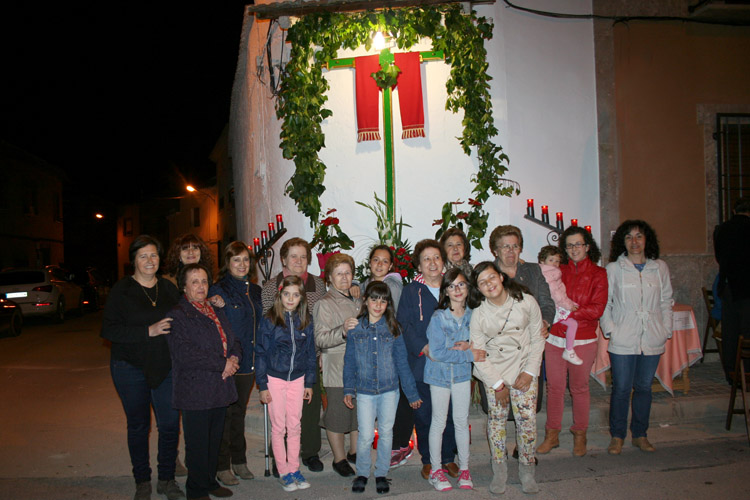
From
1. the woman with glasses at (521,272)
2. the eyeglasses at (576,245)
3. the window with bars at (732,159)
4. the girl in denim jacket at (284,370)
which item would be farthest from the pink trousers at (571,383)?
the window with bars at (732,159)

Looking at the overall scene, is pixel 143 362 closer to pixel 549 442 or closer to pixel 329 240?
pixel 329 240

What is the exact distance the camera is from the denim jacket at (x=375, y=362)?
4.14 m

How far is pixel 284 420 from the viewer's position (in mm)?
4270

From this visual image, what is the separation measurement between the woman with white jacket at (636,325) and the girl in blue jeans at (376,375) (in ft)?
6.53

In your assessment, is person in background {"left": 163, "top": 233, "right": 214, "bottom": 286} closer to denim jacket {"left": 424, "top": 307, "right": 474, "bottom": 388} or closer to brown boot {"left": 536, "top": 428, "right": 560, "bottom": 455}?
denim jacket {"left": 424, "top": 307, "right": 474, "bottom": 388}

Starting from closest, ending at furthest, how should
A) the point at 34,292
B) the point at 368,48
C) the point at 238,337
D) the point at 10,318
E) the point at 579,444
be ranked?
1. the point at 238,337
2. the point at 579,444
3. the point at 368,48
4. the point at 10,318
5. the point at 34,292

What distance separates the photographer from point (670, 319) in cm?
485

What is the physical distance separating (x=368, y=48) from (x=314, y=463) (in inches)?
208

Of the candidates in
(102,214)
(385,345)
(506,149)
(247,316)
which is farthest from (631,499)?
(102,214)

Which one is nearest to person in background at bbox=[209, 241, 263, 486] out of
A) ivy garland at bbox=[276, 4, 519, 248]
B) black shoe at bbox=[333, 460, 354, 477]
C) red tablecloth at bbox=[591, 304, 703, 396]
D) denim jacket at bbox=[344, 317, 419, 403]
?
black shoe at bbox=[333, 460, 354, 477]

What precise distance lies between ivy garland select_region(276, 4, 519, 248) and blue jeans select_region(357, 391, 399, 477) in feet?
10.6

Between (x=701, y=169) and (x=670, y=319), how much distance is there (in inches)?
169

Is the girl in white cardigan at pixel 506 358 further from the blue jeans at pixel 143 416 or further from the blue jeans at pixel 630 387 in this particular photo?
the blue jeans at pixel 143 416

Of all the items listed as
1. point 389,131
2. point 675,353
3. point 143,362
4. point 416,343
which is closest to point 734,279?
point 675,353
